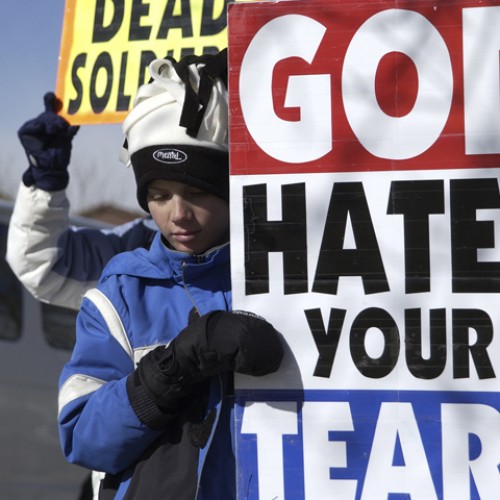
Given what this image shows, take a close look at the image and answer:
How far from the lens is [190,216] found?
1.95 meters

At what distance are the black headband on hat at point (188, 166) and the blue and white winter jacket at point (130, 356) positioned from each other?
4.8 inches

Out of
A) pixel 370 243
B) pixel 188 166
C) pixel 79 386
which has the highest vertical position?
pixel 188 166

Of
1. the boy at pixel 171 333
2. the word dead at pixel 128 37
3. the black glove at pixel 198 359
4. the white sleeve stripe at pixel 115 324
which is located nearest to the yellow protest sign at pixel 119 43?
the word dead at pixel 128 37

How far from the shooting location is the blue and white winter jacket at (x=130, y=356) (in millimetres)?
1829

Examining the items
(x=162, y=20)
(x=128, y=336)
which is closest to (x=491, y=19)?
(x=128, y=336)

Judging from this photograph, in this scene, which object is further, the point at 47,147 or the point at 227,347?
the point at 47,147

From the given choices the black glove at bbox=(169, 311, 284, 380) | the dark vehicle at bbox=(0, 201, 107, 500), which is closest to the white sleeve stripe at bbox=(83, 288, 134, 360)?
the black glove at bbox=(169, 311, 284, 380)

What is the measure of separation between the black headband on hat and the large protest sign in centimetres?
17

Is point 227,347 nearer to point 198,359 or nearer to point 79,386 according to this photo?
point 198,359

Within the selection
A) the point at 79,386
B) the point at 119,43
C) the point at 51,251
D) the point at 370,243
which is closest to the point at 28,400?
the point at 51,251

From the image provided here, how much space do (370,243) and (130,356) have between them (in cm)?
50

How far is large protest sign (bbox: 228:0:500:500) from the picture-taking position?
5.64ft

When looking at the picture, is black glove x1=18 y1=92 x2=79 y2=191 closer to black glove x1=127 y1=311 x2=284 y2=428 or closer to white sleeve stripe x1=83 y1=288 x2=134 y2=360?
white sleeve stripe x1=83 y1=288 x2=134 y2=360

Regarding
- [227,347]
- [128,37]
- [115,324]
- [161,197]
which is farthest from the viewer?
[128,37]
